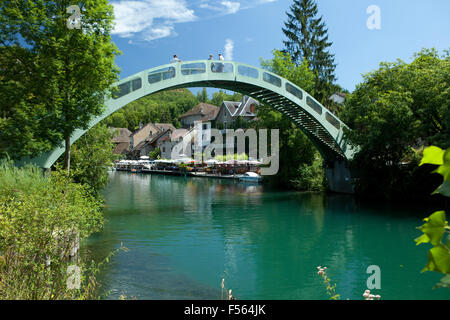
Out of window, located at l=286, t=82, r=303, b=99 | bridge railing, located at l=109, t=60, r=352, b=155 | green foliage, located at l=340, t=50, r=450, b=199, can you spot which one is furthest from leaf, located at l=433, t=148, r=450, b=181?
window, located at l=286, t=82, r=303, b=99

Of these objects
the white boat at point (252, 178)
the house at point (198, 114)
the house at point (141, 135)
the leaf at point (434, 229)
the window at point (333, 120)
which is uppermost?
the house at point (198, 114)

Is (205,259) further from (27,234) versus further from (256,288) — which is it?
(27,234)

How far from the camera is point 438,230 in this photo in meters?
0.89

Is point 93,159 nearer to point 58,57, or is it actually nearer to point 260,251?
point 58,57

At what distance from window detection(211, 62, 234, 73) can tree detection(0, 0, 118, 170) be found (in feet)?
31.6

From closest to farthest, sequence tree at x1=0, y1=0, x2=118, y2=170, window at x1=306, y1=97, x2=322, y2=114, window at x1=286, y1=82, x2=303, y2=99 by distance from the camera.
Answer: tree at x1=0, y1=0, x2=118, y2=170 → window at x1=286, y1=82, x2=303, y2=99 → window at x1=306, y1=97, x2=322, y2=114

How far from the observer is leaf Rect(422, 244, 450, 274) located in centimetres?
89

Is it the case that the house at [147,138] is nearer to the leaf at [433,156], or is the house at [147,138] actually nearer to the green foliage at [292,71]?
the green foliage at [292,71]

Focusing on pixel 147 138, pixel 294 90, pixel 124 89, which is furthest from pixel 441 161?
pixel 147 138

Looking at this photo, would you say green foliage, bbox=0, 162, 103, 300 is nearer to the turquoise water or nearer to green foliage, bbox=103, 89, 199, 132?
the turquoise water

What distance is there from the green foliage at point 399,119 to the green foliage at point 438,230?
760 inches

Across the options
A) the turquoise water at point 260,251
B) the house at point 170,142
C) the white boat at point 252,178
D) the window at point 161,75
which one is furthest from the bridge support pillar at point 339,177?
the house at point 170,142

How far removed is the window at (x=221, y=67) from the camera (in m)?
19.6

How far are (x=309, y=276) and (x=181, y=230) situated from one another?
663 centimetres
